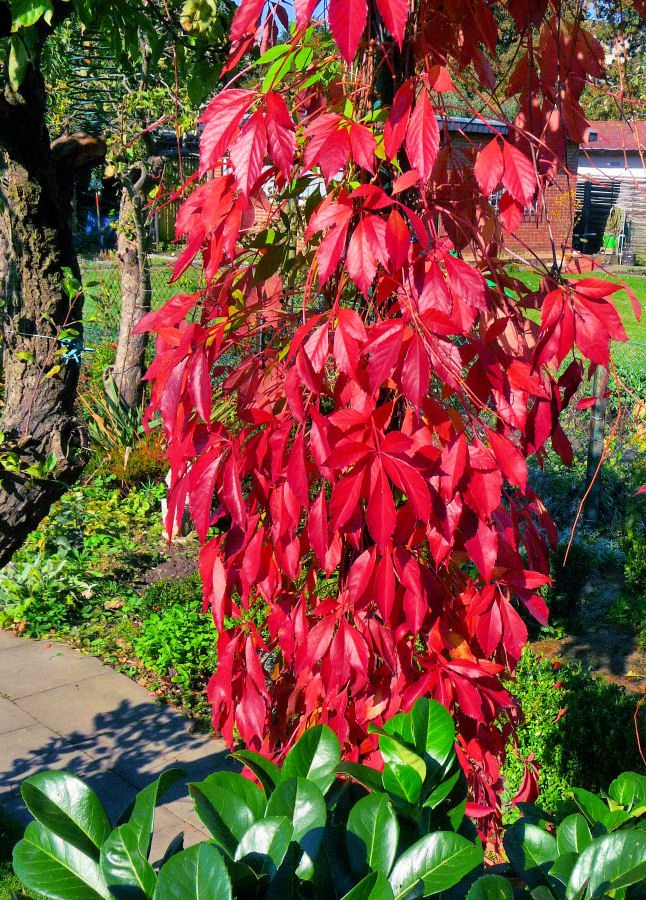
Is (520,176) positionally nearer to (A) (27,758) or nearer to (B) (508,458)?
(B) (508,458)

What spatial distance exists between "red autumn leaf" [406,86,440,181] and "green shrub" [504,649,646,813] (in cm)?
204

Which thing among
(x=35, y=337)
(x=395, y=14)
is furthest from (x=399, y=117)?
(x=35, y=337)

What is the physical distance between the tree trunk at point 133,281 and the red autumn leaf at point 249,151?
5.97 m

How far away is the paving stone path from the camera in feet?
10.8

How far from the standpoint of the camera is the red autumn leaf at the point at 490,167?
4.85ft

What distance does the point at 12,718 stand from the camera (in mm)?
3881

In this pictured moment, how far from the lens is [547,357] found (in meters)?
1.50

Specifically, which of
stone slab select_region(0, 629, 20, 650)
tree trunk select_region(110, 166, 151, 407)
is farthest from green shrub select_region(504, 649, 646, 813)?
tree trunk select_region(110, 166, 151, 407)

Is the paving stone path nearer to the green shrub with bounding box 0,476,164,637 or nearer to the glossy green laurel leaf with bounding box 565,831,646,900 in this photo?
the green shrub with bounding box 0,476,164,637

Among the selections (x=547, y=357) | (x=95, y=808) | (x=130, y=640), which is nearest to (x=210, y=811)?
(x=95, y=808)

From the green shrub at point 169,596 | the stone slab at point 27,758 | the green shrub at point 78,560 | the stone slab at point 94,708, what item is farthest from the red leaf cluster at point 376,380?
the green shrub at point 78,560

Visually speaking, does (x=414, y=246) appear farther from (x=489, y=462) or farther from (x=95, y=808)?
(x=95, y=808)

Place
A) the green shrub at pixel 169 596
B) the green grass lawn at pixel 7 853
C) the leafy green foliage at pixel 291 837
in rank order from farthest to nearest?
the green shrub at pixel 169 596, the green grass lawn at pixel 7 853, the leafy green foliage at pixel 291 837

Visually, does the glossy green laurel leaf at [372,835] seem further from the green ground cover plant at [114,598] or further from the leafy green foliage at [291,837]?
the green ground cover plant at [114,598]
